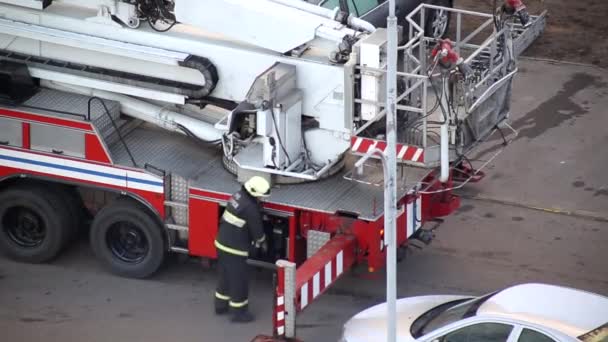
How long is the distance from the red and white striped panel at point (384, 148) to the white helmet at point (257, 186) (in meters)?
0.89

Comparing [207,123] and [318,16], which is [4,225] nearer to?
[207,123]

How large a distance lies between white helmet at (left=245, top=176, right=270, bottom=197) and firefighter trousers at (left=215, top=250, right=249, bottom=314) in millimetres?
646

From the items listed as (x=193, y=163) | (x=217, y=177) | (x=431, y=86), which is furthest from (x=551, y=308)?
(x=193, y=163)

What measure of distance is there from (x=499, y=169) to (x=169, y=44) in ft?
16.4

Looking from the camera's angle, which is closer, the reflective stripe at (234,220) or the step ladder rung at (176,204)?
the reflective stripe at (234,220)

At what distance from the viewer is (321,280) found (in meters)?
11.9

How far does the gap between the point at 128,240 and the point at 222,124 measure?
1764mm

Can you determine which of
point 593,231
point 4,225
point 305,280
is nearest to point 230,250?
point 305,280

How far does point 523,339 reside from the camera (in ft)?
33.3

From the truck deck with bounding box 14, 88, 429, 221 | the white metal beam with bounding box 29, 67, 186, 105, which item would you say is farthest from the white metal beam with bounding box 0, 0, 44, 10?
the truck deck with bounding box 14, 88, 429, 221

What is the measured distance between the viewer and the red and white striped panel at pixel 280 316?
11.4 metres

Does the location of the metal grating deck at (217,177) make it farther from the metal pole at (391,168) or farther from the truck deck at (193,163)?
the metal pole at (391,168)

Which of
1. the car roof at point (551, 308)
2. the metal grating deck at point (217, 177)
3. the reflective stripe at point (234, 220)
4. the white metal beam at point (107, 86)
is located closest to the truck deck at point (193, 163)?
the metal grating deck at point (217, 177)

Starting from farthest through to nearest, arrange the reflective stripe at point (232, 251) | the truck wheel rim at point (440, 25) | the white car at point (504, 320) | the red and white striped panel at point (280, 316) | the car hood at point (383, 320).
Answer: the truck wheel rim at point (440, 25) → the reflective stripe at point (232, 251) → the red and white striped panel at point (280, 316) → the car hood at point (383, 320) → the white car at point (504, 320)
